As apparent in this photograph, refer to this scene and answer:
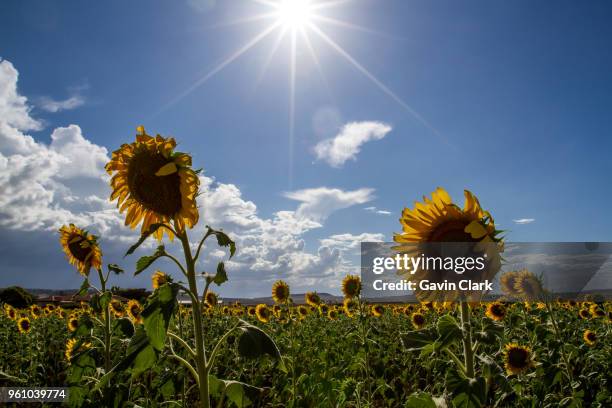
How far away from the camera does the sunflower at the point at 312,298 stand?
13508 millimetres

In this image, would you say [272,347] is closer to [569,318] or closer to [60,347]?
[60,347]

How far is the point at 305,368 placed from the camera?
9266 millimetres

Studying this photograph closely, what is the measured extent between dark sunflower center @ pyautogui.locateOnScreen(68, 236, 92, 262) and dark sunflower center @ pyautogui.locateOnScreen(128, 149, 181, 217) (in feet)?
10.7

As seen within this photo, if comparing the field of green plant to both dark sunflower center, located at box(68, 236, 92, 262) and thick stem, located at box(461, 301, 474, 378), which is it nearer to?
thick stem, located at box(461, 301, 474, 378)

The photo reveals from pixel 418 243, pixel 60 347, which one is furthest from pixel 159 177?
pixel 60 347

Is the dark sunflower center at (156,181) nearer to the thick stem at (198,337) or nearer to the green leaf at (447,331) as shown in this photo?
the thick stem at (198,337)

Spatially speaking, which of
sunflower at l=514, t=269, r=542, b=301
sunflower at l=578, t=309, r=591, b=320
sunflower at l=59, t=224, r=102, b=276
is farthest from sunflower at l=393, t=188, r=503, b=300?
sunflower at l=578, t=309, r=591, b=320

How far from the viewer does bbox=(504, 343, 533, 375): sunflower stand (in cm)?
696

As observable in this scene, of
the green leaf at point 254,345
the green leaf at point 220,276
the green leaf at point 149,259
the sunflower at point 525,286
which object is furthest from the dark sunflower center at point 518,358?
the green leaf at point 149,259

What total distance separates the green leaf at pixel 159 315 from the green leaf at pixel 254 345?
46cm

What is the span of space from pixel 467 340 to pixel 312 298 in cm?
1099

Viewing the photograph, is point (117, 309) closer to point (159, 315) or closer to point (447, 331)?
point (159, 315)

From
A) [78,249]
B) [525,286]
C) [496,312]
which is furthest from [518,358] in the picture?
[78,249]

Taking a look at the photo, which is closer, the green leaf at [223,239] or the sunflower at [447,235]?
the green leaf at [223,239]
